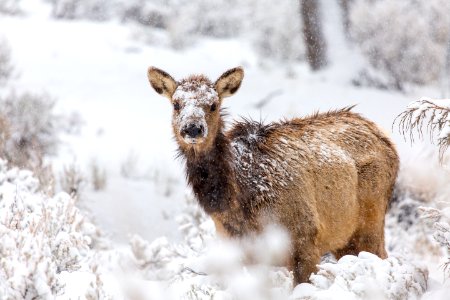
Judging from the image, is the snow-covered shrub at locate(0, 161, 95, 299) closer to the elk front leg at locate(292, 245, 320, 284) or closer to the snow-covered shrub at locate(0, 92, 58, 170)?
the elk front leg at locate(292, 245, 320, 284)

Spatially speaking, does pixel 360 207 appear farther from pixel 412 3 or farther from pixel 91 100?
pixel 412 3

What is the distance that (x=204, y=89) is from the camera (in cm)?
595

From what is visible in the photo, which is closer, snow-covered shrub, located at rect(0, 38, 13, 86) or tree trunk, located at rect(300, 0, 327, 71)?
snow-covered shrub, located at rect(0, 38, 13, 86)

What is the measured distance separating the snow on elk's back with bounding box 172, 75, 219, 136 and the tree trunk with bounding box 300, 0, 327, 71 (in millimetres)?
12521

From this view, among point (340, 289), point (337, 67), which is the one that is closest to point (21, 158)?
point (340, 289)

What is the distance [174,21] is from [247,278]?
1994 cm

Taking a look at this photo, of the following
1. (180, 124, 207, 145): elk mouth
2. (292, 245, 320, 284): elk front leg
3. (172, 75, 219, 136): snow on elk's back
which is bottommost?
(292, 245, 320, 284): elk front leg

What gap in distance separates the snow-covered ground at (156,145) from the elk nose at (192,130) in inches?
37.6

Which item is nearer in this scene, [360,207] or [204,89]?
[204,89]

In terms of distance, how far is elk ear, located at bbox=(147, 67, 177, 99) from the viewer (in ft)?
20.3

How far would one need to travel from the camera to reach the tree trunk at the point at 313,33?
18.1 m

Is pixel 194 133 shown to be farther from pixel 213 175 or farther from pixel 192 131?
pixel 213 175

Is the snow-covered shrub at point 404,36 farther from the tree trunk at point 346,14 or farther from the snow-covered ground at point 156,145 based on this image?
the snow-covered ground at point 156,145

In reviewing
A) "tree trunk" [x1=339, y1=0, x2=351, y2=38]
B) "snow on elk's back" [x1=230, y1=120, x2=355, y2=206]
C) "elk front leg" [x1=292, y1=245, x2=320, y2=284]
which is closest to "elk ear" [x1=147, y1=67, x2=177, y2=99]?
"snow on elk's back" [x1=230, y1=120, x2=355, y2=206]
